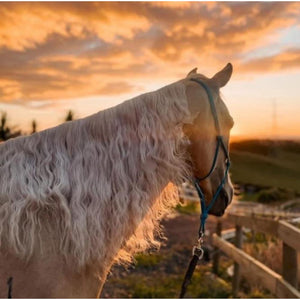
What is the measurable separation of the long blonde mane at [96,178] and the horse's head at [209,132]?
0.09 meters

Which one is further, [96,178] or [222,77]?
[222,77]

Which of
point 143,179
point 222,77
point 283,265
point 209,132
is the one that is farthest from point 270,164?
point 143,179

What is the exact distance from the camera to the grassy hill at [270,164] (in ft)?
15.6

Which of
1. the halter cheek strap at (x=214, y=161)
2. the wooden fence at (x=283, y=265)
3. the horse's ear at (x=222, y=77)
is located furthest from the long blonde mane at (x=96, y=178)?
the wooden fence at (x=283, y=265)

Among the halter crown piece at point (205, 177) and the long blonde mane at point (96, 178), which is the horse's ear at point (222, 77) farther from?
the long blonde mane at point (96, 178)

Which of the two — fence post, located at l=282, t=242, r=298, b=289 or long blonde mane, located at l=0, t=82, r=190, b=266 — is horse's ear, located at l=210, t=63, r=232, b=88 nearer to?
long blonde mane, located at l=0, t=82, r=190, b=266

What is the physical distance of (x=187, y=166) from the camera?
2.74 m

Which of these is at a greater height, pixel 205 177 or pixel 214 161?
pixel 214 161

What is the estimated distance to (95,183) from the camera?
245 cm

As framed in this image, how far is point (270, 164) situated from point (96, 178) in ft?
11.4

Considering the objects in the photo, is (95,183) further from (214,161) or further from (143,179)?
(214,161)

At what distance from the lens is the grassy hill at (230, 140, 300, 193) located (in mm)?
4742

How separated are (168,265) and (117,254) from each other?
5.94 metres

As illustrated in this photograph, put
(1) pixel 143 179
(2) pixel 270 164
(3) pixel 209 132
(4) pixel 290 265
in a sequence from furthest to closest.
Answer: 1. (2) pixel 270 164
2. (4) pixel 290 265
3. (3) pixel 209 132
4. (1) pixel 143 179
